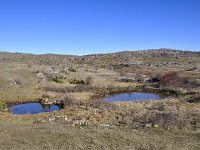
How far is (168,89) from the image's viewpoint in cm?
6100

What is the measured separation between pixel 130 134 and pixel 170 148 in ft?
11.7

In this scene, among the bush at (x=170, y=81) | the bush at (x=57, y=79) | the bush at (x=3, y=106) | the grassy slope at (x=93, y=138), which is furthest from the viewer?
the bush at (x=57, y=79)

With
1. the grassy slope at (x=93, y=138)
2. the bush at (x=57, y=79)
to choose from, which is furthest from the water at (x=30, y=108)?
the bush at (x=57, y=79)

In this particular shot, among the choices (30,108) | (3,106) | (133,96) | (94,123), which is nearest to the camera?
(94,123)

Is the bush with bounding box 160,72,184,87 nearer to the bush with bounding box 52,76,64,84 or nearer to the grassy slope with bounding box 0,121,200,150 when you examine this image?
the bush with bounding box 52,76,64,84

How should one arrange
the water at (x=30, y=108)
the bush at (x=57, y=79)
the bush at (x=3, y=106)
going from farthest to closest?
the bush at (x=57, y=79)
the water at (x=30, y=108)
the bush at (x=3, y=106)

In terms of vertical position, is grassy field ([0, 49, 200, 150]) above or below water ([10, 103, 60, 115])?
above

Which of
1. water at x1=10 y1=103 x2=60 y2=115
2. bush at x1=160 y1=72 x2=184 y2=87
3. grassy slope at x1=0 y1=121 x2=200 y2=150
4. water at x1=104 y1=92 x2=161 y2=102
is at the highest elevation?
bush at x1=160 y1=72 x2=184 y2=87

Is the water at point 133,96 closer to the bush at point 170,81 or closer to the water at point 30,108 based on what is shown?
the bush at point 170,81

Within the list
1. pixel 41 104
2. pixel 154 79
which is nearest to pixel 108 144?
pixel 41 104

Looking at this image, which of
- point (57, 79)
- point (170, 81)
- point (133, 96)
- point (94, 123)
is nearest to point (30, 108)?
point (94, 123)

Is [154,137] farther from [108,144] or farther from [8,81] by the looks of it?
[8,81]

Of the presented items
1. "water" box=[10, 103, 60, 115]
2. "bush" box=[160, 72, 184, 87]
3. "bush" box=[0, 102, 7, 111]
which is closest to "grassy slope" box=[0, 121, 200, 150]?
"bush" box=[0, 102, 7, 111]

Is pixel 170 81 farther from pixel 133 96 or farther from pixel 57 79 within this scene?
pixel 57 79
